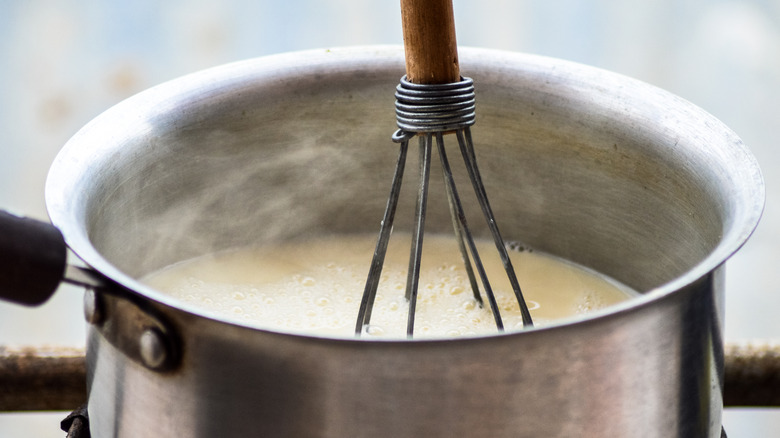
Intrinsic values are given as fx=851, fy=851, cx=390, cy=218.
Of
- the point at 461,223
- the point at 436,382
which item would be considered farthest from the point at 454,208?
the point at 436,382

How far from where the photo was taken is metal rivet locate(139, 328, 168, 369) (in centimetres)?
51

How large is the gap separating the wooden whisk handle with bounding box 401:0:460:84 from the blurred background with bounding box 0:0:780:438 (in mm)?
814

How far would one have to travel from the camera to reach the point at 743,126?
168 cm

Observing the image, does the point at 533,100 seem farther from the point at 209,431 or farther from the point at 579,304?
the point at 209,431

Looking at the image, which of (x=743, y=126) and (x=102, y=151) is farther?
(x=743, y=126)

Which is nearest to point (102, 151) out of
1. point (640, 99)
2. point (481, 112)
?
point (481, 112)

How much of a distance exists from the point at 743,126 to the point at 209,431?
1446 millimetres

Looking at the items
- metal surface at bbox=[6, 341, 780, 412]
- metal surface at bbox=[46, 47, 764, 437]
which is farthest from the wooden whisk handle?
metal surface at bbox=[6, 341, 780, 412]

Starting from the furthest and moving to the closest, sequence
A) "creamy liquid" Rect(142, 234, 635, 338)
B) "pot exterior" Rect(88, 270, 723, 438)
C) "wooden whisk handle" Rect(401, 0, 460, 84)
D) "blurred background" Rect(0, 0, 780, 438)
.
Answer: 1. "blurred background" Rect(0, 0, 780, 438)
2. "creamy liquid" Rect(142, 234, 635, 338)
3. "wooden whisk handle" Rect(401, 0, 460, 84)
4. "pot exterior" Rect(88, 270, 723, 438)

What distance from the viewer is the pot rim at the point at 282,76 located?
50 cm

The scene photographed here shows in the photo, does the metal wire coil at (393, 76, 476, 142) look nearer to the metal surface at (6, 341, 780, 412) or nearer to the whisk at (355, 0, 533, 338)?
the whisk at (355, 0, 533, 338)

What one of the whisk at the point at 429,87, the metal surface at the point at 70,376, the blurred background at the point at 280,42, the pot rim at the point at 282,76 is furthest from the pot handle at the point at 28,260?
the blurred background at the point at 280,42

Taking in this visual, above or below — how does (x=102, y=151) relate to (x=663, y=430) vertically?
above

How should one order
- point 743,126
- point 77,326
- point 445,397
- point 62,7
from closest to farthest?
point 445,397 < point 62,7 < point 743,126 < point 77,326
